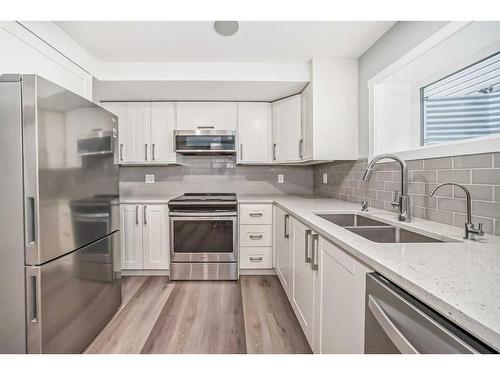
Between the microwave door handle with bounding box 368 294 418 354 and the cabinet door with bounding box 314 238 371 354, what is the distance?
11cm

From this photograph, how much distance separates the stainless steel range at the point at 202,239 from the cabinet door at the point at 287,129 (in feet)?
2.66

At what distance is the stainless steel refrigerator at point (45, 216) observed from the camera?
1.14 meters

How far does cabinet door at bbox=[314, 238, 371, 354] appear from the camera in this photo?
2.91ft

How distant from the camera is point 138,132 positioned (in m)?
2.90

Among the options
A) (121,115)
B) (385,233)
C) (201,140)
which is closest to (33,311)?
(385,233)

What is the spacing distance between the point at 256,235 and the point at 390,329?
2053 mm

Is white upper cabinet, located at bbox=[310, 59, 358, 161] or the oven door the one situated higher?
white upper cabinet, located at bbox=[310, 59, 358, 161]

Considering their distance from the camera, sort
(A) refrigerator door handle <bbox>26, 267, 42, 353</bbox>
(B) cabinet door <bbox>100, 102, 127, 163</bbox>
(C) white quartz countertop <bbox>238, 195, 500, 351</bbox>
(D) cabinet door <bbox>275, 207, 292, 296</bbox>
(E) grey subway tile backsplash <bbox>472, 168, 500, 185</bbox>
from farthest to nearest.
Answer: (B) cabinet door <bbox>100, 102, 127, 163</bbox>, (D) cabinet door <bbox>275, 207, 292, 296</bbox>, (A) refrigerator door handle <bbox>26, 267, 42, 353</bbox>, (E) grey subway tile backsplash <bbox>472, 168, 500, 185</bbox>, (C) white quartz countertop <bbox>238, 195, 500, 351</bbox>

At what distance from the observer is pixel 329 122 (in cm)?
234

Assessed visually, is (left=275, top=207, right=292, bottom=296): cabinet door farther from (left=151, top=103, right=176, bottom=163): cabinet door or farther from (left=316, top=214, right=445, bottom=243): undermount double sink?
(left=151, top=103, right=176, bottom=163): cabinet door

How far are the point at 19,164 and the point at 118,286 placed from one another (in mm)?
1213

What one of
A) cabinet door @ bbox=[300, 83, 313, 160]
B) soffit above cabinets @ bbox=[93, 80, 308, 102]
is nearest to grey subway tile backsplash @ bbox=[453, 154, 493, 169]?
cabinet door @ bbox=[300, 83, 313, 160]
